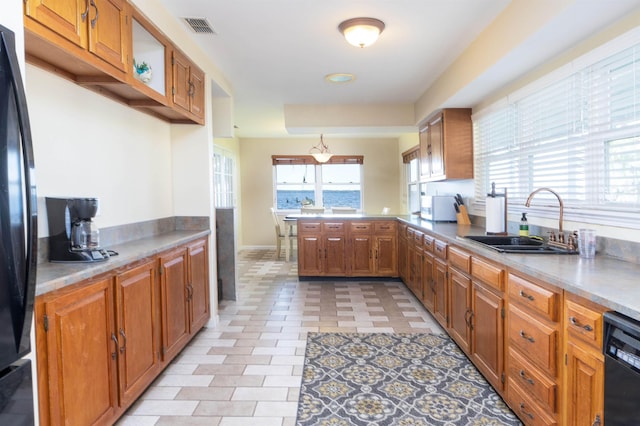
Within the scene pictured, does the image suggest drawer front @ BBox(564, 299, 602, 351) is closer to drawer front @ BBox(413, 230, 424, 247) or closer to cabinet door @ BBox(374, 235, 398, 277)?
drawer front @ BBox(413, 230, 424, 247)

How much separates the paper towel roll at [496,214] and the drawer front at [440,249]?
1.25 ft

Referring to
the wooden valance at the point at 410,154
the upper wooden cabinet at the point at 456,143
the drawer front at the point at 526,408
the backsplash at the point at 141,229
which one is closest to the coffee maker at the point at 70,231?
the backsplash at the point at 141,229

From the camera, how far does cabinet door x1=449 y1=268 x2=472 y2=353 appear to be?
277 centimetres

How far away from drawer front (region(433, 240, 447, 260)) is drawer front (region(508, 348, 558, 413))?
49.6 inches

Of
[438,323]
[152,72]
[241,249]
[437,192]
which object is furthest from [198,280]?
[241,249]

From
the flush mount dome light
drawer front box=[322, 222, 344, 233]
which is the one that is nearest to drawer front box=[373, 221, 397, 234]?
drawer front box=[322, 222, 344, 233]

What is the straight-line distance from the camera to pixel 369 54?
367 centimetres

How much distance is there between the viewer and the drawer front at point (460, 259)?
9.00ft

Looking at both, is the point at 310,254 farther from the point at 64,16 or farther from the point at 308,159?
the point at 64,16

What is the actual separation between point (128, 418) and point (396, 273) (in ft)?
12.9

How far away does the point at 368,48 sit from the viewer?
353cm

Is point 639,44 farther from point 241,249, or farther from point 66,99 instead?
point 241,249

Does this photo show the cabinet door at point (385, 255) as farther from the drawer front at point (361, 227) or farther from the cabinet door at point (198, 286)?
the cabinet door at point (198, 286)

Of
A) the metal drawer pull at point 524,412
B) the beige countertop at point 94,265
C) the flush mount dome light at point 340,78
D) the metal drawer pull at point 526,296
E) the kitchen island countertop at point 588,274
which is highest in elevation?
the flush mount dome light at point 340,78
